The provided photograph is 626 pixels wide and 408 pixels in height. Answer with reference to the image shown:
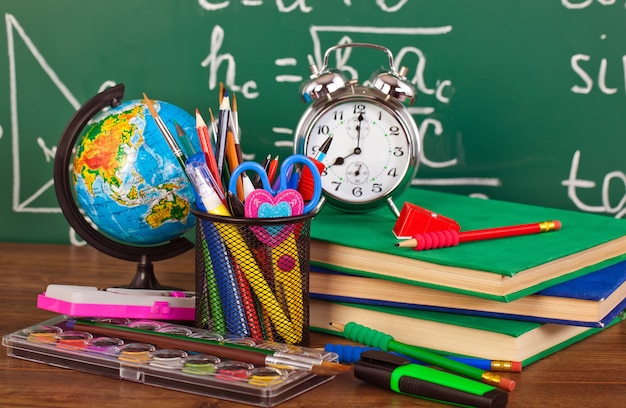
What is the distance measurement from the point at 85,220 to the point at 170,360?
1.27ft

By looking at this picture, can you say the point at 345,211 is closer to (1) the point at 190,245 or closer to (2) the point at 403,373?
(1) the point at 190,245

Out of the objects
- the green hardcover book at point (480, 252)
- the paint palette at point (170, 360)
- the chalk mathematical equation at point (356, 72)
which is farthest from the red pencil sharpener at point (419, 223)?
the chalk mathematical equation at point (356, 72)

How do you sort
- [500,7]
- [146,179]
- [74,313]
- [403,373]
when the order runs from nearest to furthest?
[403,373] < [74,313] < [146,179] < [500,7]

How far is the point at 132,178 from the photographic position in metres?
1.21

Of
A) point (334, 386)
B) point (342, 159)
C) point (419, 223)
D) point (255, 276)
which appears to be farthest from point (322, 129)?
point (334, 386)

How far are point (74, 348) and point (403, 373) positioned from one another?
362 mm

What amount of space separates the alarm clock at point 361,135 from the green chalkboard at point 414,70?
1.01ft

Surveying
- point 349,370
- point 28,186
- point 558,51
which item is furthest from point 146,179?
point 558,51

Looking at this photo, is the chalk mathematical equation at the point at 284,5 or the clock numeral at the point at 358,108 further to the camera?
the chalk mathematical equation at the point at 284,5

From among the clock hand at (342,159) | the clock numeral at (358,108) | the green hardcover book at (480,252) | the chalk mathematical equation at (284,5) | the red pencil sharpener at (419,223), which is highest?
the chalk mathematical equation at (284,5)

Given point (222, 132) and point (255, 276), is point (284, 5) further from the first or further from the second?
point (255, 276)

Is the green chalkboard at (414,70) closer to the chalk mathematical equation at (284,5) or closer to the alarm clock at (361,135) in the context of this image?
the chalk mathematical equation at (284,5)

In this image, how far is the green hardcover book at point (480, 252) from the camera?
40.3 inches

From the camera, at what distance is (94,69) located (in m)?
1.60
